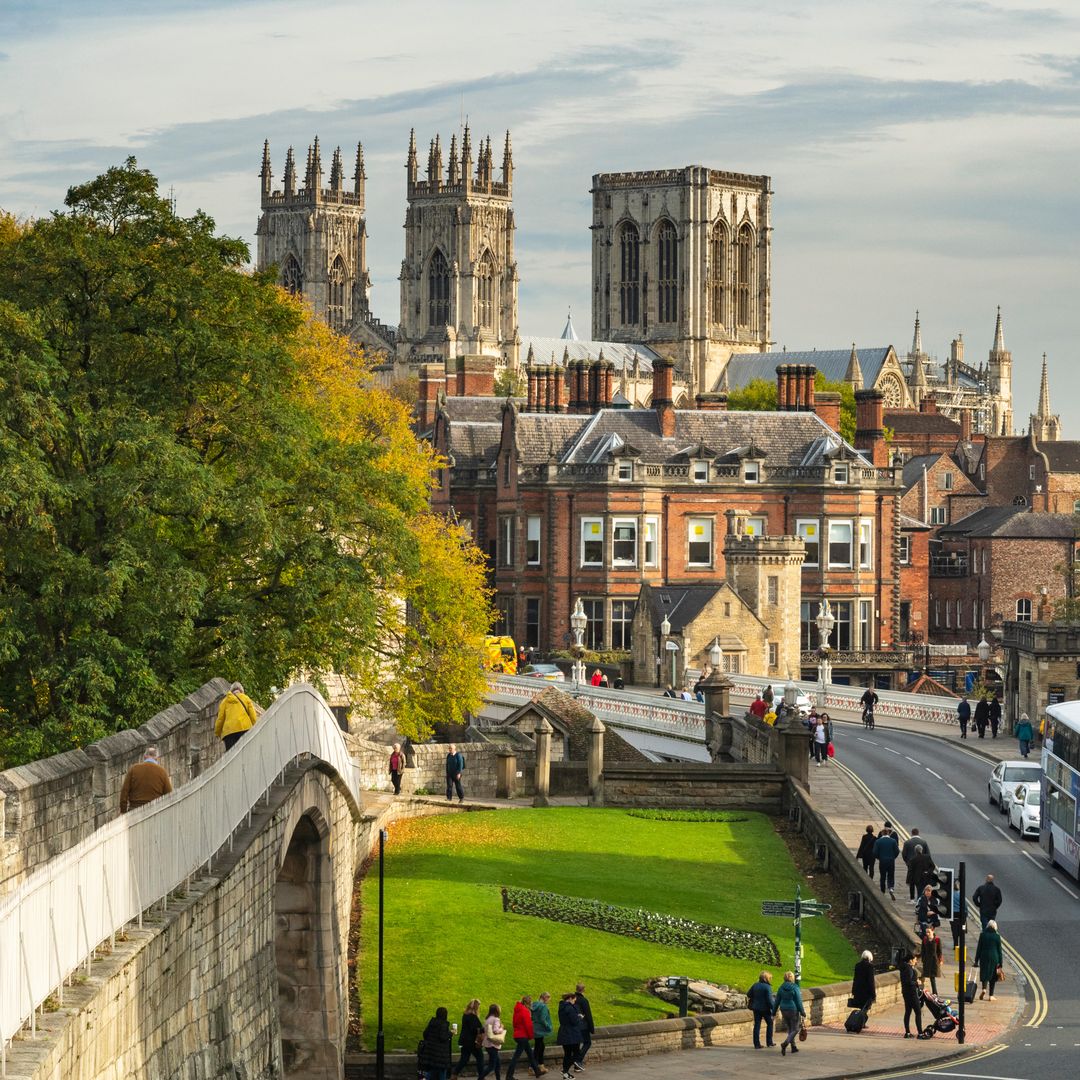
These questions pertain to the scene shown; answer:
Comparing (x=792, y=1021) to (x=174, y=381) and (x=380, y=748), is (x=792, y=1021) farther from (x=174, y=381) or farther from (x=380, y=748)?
(x=380, y=748)

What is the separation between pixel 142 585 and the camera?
35156 millimetres

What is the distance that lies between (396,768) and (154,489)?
2322 centimetres

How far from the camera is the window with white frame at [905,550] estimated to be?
11438 centimetres

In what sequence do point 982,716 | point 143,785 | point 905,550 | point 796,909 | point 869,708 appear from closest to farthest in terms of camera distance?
point 143,785, point 796,909, point 982,716, point 869,708, point 905,550

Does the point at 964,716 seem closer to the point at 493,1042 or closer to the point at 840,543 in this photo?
the point at 840,543

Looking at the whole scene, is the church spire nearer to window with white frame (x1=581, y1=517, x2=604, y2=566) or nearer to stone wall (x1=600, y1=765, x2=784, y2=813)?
window with white frame (x1=581, y1=517, x2=604, y2=566)

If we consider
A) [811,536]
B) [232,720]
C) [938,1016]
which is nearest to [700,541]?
[811,536]

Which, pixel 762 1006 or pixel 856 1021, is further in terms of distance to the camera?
pixel 856 1021

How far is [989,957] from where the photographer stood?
1405 inches

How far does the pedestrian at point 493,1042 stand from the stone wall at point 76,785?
6523 millimetres

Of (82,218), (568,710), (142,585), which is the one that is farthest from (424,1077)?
(568,710)

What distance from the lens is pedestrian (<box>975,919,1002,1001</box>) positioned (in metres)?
35.6

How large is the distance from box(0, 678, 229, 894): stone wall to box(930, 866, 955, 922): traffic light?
51.5 ft

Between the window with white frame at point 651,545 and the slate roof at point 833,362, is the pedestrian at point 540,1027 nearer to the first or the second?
the window with white frame at point 651,545
